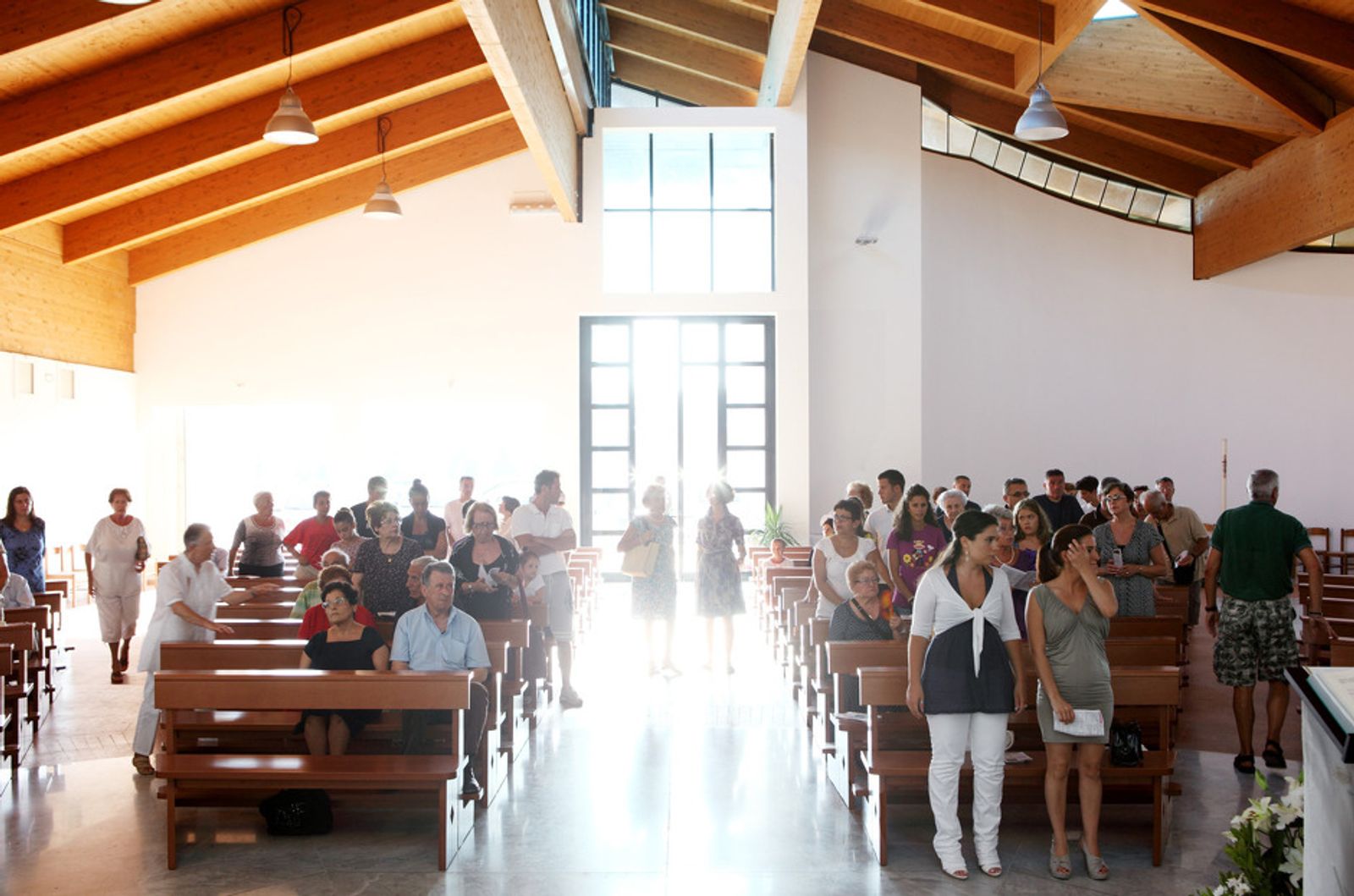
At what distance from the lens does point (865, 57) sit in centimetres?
1530

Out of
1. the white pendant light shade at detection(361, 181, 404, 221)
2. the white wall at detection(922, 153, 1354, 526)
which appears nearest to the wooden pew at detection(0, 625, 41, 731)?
the white pendant light shade at detection(361, 181, 404, 221)

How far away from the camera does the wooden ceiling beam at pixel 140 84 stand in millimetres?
10320

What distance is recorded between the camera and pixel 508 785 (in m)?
6.18

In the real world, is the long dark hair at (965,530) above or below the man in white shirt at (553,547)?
above

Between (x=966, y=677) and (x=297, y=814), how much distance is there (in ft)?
9.61

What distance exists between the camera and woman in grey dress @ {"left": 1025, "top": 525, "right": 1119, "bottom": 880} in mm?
4719

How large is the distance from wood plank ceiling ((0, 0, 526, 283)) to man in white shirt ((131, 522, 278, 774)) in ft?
14.0

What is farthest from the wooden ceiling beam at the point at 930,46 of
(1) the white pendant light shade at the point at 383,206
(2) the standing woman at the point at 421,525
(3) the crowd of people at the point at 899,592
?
(2) the standing woman at the point at 421,525

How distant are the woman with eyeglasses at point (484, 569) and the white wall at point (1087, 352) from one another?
33.5 ft

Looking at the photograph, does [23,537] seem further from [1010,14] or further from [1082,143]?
[1082,143]

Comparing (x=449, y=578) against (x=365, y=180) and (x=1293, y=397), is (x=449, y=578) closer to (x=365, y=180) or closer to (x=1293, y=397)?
(x=365, y=180)

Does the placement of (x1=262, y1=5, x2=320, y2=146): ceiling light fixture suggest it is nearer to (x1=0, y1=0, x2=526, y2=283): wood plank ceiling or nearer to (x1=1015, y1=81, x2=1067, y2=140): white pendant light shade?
(x1=0, y1=0, x2=526, y2=283): wood plank ceiling

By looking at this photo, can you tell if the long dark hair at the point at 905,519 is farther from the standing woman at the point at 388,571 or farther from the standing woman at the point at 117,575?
the standing woman at the point at 117,575

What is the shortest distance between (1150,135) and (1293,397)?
14.7 feet
